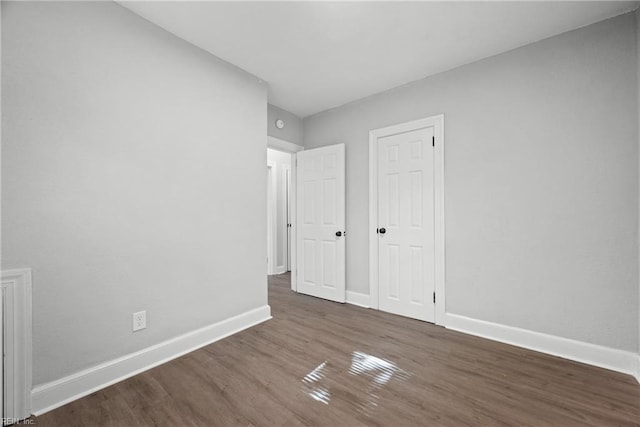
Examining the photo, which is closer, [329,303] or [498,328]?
[498,328]

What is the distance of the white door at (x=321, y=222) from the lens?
362 centimetres

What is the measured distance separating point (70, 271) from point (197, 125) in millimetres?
1416

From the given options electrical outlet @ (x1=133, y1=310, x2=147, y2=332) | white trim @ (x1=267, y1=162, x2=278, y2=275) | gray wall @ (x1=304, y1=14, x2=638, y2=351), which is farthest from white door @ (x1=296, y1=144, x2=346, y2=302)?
electrical outlet @ (x1=133, y1=310, x2=147, y2=332)

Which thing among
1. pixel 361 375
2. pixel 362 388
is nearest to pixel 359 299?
pixel 361 375

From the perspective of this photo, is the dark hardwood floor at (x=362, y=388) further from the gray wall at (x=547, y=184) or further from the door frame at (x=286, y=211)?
the door frame at (x=286, y=211)

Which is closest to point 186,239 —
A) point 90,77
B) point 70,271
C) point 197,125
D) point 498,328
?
point 70,271

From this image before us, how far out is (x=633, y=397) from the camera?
5.60 feet

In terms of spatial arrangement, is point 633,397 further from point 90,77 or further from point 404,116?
point 90,77

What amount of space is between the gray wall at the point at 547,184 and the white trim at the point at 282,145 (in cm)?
174

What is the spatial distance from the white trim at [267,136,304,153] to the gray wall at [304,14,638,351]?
1736mm

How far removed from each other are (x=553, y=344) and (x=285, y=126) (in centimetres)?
368

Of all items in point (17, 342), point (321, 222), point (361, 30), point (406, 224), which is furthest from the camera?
point (321, 222)

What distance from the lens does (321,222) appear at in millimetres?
3811

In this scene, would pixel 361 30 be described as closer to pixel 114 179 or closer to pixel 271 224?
pixel 114 179
